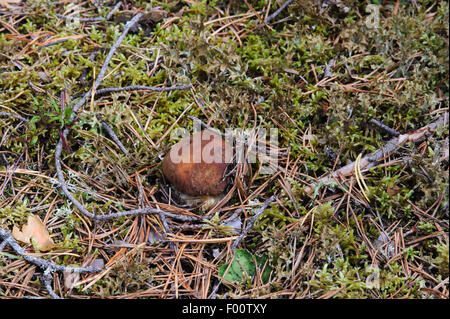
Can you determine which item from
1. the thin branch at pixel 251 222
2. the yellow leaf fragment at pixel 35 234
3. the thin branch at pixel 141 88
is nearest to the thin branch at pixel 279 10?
the thin branch at pixel 141 88

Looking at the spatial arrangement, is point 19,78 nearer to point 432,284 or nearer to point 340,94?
point 340,94

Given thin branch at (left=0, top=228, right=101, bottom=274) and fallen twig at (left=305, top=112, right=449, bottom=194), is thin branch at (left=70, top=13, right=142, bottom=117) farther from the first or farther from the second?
fallen twig at (left=305, top=112, right=449, bottom=194)

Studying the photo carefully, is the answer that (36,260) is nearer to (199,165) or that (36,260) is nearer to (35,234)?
(35,234)

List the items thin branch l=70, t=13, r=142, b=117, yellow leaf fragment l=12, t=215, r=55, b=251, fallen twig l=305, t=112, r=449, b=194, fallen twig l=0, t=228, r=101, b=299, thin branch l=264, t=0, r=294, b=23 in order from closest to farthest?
fallen twig l=0, t=228, r=101, b=299 < yellow leaf fragment l=12, t=215, r=55, b=251 < fallen twig l=305, t=112, r=449, b=194 < thin branch l=70, t=13, r=142, b=117 < thin branch l=264, t=0, r=294, b=23

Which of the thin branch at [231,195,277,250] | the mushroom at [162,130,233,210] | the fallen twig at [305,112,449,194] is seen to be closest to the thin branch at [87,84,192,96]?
the mushroom at [162,130,233,210]

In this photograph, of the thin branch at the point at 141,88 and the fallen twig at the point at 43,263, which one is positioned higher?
the thin branch at the point at 141,88

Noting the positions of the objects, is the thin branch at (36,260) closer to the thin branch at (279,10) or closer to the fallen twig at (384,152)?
the fallen twig at (384,152)

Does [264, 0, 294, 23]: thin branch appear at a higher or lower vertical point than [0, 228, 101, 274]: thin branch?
higher
